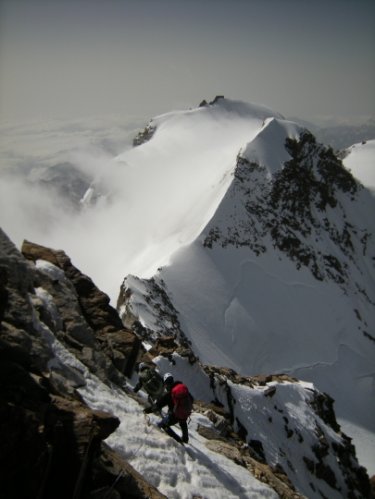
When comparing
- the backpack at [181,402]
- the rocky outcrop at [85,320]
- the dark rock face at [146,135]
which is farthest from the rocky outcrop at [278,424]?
the dark rock face at [146,135]

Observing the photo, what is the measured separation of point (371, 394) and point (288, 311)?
47.4 feet

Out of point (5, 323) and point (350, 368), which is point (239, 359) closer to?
point (350, 368)

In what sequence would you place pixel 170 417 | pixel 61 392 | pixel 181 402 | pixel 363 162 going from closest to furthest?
pixel 61 392
pixel 181 402
pixel 170 417
pixel 363 162

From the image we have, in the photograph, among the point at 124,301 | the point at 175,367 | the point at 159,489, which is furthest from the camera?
the point at 124,301

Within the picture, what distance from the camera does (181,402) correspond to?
1282 cm

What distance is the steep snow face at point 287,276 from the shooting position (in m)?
54.4

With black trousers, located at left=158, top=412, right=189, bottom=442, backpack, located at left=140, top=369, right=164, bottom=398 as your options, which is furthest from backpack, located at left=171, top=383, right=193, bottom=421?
backpack, located at left=140, top=369, right=164, bottom=398

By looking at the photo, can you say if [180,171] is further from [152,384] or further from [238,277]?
[152,384]

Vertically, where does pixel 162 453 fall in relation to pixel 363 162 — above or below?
below

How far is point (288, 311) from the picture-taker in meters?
62.7

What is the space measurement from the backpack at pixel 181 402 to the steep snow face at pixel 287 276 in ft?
86.8

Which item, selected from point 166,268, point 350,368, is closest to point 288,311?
point 350,368

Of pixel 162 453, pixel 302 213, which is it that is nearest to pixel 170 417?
pixel 162 453

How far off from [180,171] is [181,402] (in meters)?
91.6
